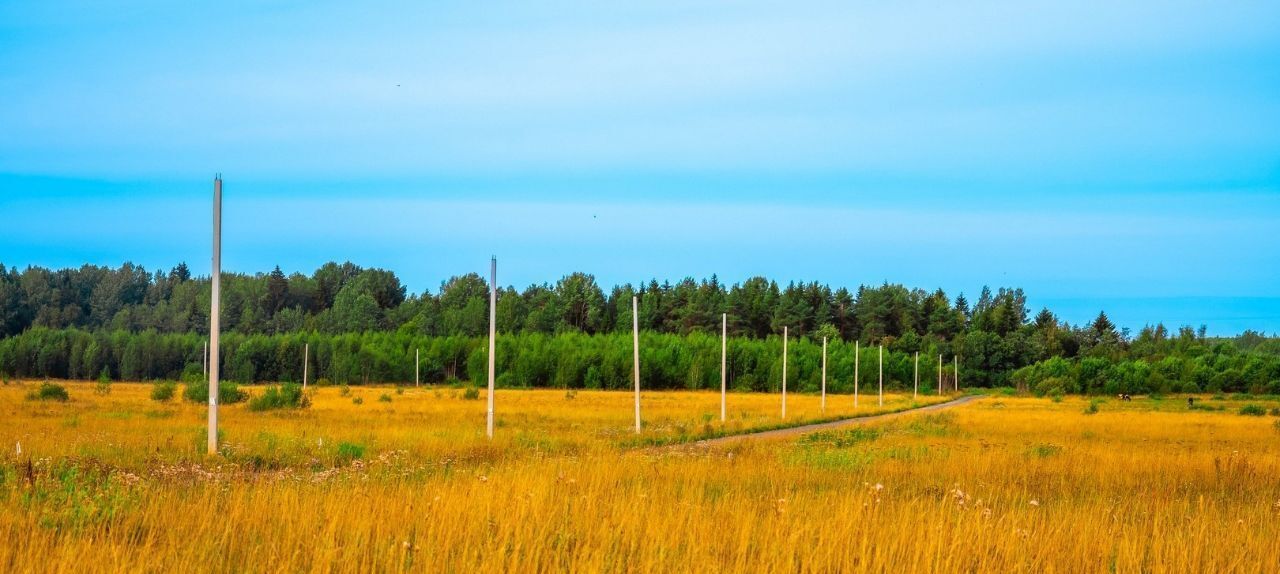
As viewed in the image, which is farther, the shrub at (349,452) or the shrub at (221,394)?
the shrub at (221,394)

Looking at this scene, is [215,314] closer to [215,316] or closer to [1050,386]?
[215,316]

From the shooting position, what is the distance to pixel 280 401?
42.2 meters

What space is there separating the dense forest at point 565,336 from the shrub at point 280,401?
49570 millimetres

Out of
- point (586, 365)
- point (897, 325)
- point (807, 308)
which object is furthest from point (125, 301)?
point (897, 325)

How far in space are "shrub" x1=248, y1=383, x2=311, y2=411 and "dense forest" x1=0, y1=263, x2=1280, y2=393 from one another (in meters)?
49.6

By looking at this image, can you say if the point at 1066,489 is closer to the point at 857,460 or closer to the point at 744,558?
the point at 857,460

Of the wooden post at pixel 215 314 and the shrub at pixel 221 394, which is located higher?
the wooden post at pixel 215 314

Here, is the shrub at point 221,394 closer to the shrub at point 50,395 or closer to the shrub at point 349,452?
the shrub at point 50,395

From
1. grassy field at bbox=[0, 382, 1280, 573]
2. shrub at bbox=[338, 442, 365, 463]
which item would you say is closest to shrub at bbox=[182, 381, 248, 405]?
shrub at bbox=[338, 442, 365, 463]

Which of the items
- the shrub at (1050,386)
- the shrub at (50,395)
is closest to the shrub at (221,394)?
the shrub at (50,395)

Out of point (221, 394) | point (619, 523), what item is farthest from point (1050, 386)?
point (619, 523)

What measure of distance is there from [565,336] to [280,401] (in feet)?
246

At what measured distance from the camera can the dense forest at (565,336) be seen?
108 metres

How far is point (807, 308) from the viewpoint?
140m
